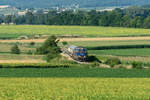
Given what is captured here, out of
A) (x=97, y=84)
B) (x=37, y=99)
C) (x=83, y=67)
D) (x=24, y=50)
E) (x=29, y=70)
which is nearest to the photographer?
(x=37, y=99)

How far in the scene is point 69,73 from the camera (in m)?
44.3

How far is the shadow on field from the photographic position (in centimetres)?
4228

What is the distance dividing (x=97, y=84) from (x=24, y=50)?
41149 mm

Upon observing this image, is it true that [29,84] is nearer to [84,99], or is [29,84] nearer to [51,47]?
[84,99]

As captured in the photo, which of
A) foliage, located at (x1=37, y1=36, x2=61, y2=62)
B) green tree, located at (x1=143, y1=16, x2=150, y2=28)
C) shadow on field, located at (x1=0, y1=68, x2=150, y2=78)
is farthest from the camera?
green tree, located at (x1=143, y1=16, x2=150, y2=28)

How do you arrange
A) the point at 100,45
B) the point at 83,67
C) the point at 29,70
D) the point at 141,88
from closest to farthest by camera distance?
the point at 141,88 → the point at 29,70 → the point at 83,67 → the point at 100,45

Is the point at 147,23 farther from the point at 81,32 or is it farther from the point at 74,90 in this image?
the point at 74,90

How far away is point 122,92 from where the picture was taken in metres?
29.1

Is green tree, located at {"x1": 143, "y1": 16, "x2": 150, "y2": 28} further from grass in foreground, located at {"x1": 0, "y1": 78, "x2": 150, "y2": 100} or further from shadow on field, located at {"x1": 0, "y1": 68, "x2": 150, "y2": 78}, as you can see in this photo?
grass in foreground, located at {"x1": 0, "y1": 78, "x2": 150, "y2": 100}

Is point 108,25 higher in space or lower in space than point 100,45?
lower

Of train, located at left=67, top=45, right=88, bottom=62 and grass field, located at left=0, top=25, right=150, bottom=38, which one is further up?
train, located at left=67, top=45, right=88, bottom=62

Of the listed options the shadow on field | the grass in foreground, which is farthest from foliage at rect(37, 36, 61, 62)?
the grass in foreground

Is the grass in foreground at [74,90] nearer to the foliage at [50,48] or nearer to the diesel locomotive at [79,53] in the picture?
the diesel locomotive at [79,53]

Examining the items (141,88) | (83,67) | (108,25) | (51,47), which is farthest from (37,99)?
(108,25)
